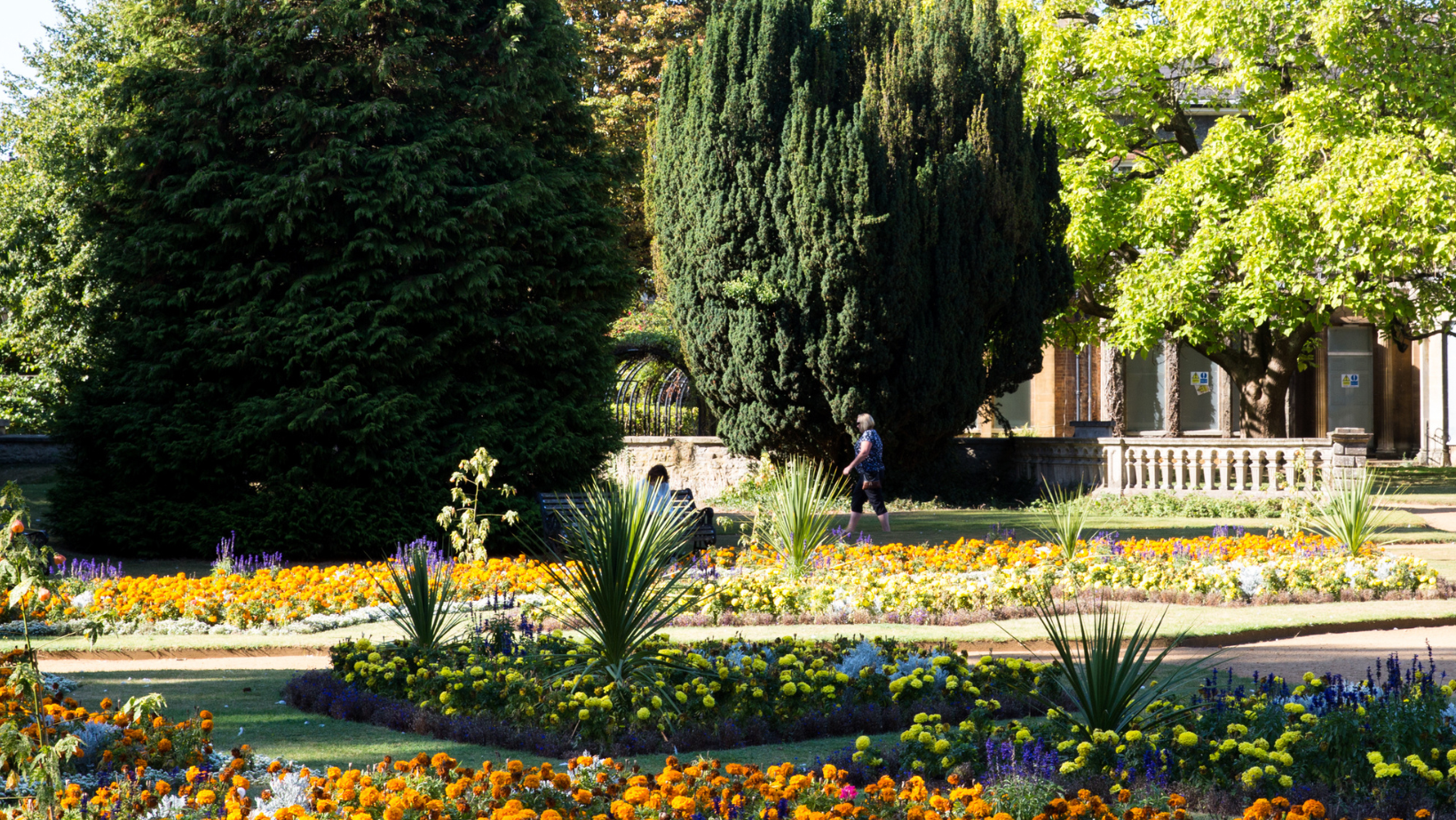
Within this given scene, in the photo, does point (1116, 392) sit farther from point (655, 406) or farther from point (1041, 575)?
point (1041, 575)

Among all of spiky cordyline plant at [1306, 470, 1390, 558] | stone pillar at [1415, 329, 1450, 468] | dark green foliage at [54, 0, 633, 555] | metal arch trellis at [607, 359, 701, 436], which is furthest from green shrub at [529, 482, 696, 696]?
stone pillar at [1415, 329, 1450, 468]

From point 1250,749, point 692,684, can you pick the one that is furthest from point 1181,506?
point 1250,749

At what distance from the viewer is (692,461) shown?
68.9 ft

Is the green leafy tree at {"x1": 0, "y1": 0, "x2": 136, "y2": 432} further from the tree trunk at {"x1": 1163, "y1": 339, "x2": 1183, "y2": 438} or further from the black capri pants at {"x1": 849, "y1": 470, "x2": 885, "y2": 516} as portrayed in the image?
the tree trunk at {"x1": 1163, "y1": 339, "x2": 1183, "y2": 438}

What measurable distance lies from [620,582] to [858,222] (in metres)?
11.8

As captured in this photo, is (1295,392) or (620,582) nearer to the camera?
(620,582)

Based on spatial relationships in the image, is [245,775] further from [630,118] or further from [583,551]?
[630,118]

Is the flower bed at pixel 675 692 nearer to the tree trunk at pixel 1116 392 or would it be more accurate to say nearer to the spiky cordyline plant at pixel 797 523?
the spiky cordyline plant at pixel 797 523

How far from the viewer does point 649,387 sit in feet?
79.6

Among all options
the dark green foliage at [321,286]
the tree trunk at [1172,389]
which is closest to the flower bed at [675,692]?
the dark green foliage at [321,286]

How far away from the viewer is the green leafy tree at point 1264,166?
18156 mm

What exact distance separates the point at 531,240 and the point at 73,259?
13301 millimetres

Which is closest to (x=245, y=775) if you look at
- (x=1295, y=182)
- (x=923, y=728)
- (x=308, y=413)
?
(x=923, y=728)

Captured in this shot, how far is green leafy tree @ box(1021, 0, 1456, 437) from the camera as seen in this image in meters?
18.2
